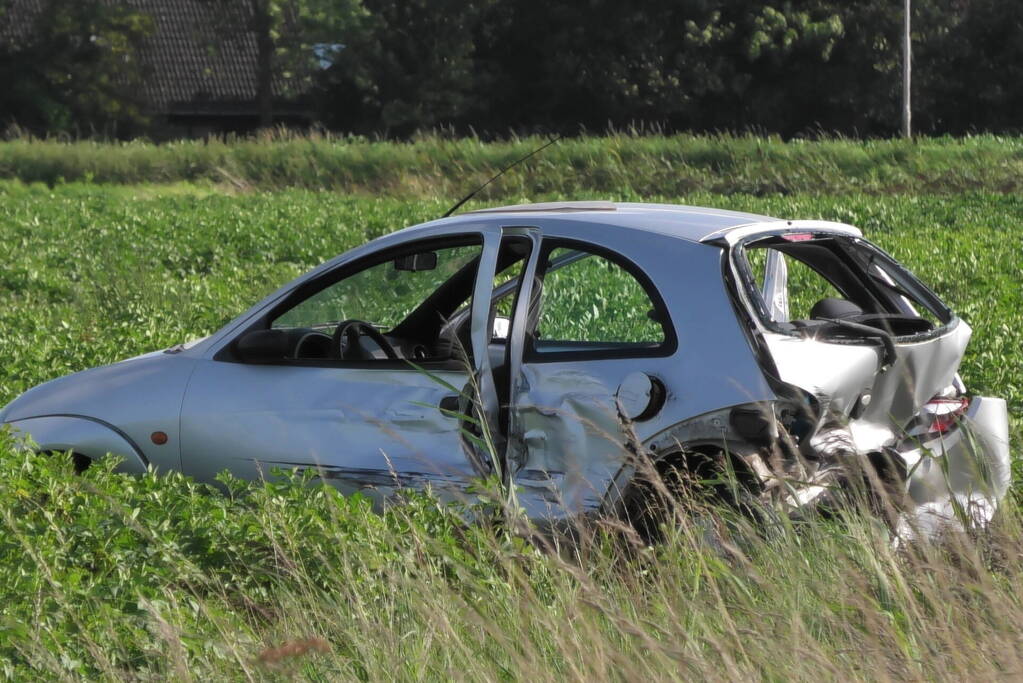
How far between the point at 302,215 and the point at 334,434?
16.3 meters

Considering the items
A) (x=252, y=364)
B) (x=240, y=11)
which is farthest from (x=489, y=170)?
(x=240, y=11)

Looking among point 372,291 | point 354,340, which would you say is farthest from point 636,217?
point 354,340

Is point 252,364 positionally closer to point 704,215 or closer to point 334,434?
point 334,434

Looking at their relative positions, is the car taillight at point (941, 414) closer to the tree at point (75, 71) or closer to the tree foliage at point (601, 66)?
the tree foliage at point (601, 66)

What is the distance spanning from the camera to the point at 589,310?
9.07 metres

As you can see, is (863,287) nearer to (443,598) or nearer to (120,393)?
(443,598)

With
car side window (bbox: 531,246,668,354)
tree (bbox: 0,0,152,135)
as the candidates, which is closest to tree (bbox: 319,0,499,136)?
tree (bbox: 0,0,152,135)

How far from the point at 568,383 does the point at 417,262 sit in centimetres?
121

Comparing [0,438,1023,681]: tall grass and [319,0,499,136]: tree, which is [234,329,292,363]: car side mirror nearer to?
[0,438,1023,681]: tall grass

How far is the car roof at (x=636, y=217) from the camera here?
5094 mm

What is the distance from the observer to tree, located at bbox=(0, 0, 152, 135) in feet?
167

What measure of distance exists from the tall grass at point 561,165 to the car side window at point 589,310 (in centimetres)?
1674

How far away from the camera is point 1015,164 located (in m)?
27.3

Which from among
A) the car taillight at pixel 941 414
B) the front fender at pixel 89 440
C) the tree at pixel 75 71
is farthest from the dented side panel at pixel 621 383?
the tree at pixel 75 71
